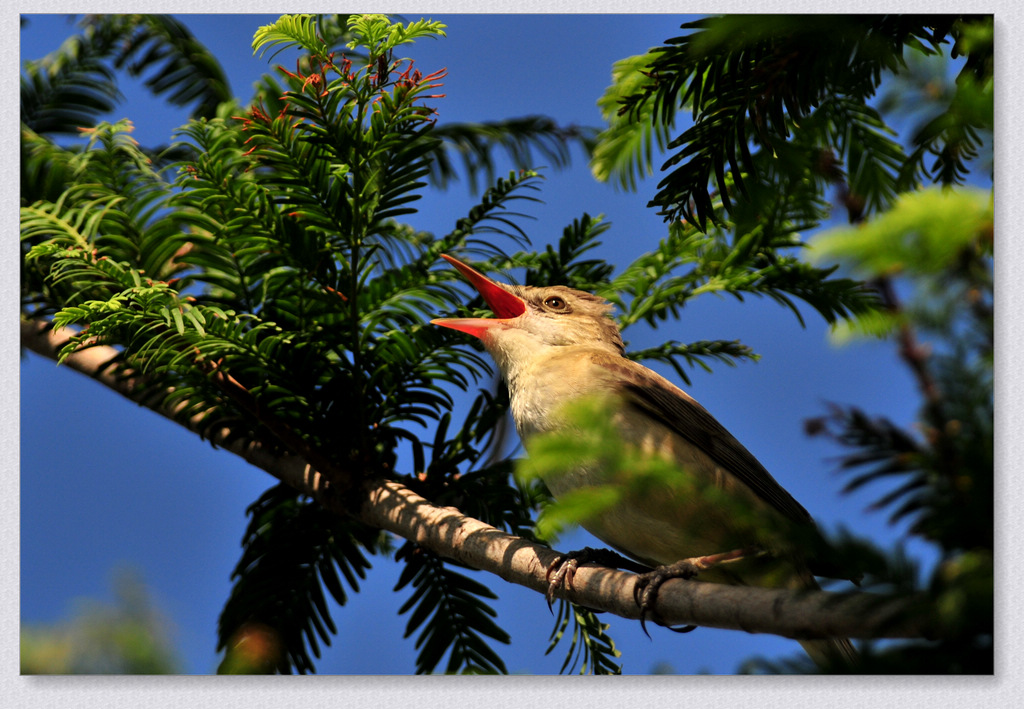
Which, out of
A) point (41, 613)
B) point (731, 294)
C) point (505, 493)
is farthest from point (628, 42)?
point (41, 613)

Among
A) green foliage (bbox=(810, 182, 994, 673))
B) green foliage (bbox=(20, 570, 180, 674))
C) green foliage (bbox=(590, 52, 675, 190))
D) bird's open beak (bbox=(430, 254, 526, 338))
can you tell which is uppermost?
green foliage (bbox=(590, 52, 675, 190))

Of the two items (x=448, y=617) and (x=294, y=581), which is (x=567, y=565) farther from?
(x=294, y=581)

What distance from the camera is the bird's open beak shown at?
182cm

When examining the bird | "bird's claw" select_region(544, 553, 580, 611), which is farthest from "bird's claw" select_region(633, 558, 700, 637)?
"bird's claw" select_region(544, 553, 580, 611)

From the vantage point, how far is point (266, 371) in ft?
5.50

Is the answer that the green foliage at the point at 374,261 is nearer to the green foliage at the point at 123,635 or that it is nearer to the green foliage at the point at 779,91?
the green foliage at the point at 779,91

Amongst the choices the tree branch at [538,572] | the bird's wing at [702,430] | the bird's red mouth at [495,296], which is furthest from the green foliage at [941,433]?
the bird's red mouth at [495,296]

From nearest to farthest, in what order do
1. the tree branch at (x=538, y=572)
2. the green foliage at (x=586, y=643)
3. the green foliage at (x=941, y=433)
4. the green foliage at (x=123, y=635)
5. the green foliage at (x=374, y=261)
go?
the green foliage at (x=941, y=433) → the tree branch at (x=538, y=572) → the green foliage at (x=123, y=635) → the green foliage at (x=374, y=261) → the green foliage at (x=586, y=643)

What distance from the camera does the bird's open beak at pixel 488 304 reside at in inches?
71.8

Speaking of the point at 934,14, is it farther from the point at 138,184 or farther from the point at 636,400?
the point at 138,184

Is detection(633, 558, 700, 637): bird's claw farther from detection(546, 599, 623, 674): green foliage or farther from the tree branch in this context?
detection(546, 599, 623, 674): green foliage

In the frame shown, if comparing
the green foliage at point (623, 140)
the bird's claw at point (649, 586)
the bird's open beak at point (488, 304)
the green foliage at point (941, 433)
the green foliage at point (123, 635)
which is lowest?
the green foliage at point (123, 635)

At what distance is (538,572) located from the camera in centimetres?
148

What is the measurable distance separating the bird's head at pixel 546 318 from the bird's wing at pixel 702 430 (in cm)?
23
